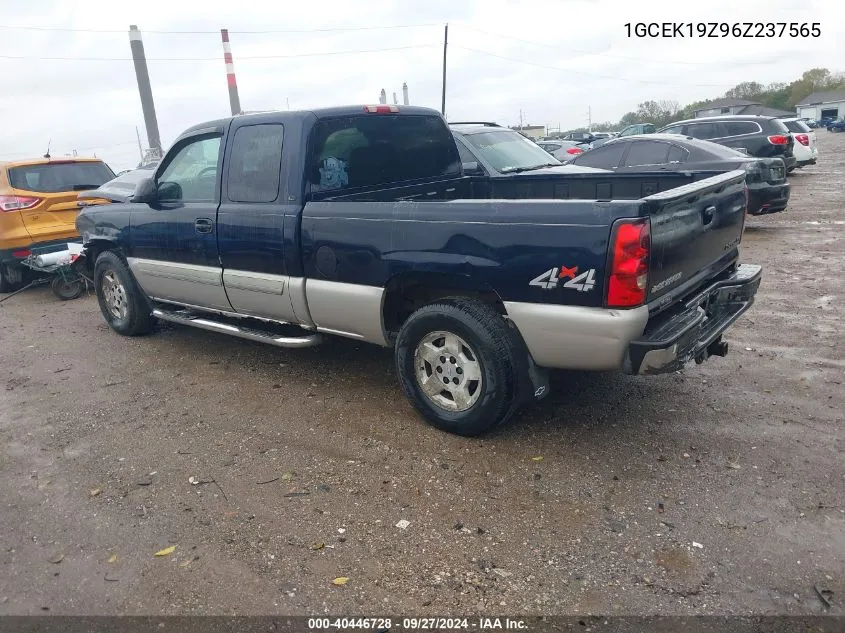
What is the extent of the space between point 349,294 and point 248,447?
114cm

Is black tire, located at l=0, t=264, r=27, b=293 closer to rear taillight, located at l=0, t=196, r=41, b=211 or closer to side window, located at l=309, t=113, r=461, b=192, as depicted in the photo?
rear taillight, located at l=0, t=196, r=41, b=211

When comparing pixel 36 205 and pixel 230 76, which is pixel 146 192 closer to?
pixel 36 205

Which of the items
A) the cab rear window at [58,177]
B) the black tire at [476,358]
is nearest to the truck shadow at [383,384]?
the black tire at [476,358]

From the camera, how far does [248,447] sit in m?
4.05

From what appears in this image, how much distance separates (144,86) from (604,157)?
33435 millimetres

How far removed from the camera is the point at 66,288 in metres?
8.72

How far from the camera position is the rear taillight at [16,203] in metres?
8.36

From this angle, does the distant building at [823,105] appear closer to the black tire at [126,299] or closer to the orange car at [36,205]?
the orange car at [36,205]

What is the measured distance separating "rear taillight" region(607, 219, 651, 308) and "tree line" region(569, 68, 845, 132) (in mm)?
81729

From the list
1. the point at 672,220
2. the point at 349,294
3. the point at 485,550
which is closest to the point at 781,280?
the point at 672,220

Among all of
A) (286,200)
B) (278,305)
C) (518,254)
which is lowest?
(278,305)

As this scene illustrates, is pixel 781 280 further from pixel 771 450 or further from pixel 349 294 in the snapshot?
pixel 349 294

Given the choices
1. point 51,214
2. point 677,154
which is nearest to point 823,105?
point 677,154

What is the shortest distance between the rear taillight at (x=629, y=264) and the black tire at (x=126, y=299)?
471 centimetres
